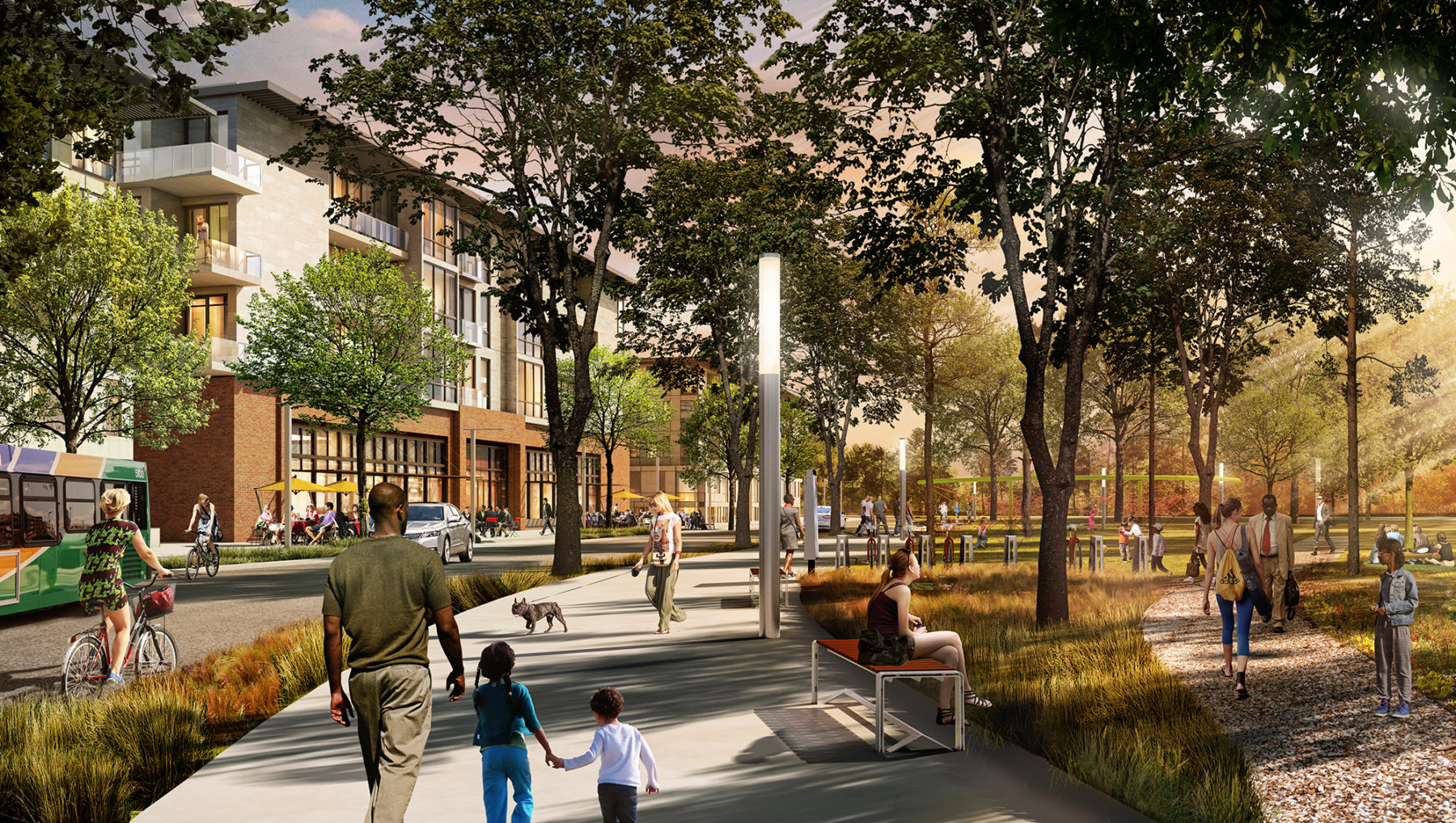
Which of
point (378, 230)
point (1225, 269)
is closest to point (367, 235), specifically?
point (378, 230)

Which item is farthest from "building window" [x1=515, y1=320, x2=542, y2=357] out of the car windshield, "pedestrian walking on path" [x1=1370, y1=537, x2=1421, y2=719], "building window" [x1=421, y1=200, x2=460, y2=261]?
"pedestrian walking on path" [x1=1370, y1=537, x2=1421, y2=719]

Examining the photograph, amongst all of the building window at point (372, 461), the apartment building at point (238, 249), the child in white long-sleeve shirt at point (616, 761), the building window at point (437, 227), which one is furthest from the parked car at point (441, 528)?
the building window at point (437, 227)

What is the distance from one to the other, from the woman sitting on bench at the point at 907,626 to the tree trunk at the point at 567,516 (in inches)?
615

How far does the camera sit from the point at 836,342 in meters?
44.2

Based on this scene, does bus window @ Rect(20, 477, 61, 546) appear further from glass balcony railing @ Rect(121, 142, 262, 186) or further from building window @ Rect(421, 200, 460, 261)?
building window @ Rect(421, 200, 460, 261)

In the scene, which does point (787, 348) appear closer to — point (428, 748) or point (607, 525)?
point (607, 525)

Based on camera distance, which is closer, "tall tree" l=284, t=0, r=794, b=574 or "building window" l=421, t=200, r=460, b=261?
"tall tree" l=284, t=0, r=794, b=574

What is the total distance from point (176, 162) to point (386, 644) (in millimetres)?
46746

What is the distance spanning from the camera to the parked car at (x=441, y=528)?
30656mm

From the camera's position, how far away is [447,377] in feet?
149

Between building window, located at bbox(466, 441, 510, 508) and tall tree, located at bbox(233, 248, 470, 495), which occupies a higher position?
tall tree, located at bbox(233, 248, 470, 495)

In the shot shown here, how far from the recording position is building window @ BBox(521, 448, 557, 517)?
77000mm

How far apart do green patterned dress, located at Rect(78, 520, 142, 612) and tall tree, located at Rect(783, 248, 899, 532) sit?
2742 centimetres

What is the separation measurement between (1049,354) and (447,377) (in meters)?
32.0
